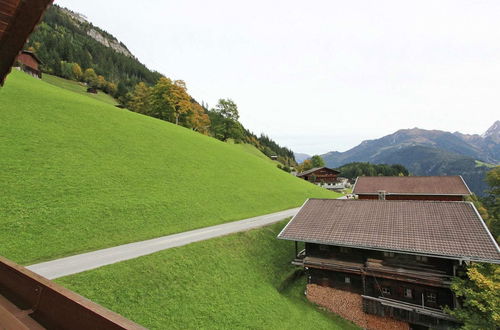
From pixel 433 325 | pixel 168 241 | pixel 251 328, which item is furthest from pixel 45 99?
pixel 433 325

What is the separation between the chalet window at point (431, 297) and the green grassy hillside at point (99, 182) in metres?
19.1

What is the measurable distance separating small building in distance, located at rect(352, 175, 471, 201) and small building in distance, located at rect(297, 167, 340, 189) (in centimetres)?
4882

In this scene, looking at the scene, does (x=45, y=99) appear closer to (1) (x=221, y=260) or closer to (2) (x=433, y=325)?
(1) (x=221, y=260)

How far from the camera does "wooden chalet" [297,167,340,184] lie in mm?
97625

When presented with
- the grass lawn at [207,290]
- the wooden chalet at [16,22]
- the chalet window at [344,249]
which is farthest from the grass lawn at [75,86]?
the wooden chalet at [16,22]

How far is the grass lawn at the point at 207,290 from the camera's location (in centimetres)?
1402

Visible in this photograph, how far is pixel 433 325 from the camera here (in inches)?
667

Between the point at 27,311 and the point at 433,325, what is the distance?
72.9ft

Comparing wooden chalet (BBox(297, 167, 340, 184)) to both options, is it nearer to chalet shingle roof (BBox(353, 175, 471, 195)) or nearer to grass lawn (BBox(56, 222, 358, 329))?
chalet shingle roof (BBox(353, 175, 471, 195))

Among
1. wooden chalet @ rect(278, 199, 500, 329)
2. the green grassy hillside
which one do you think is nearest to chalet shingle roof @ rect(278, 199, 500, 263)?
wooden chalet @ rect(278, 199, 500, 329)

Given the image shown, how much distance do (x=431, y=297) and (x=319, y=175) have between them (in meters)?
82.4

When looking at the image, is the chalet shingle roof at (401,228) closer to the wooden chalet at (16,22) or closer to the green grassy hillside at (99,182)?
the green grassy hillside at (99,182)

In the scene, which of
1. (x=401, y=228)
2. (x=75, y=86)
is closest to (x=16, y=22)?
(x=401, y=228)

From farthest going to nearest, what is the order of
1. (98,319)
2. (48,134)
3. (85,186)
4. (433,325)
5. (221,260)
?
(48,134) < (85,186) < (221,260) < (433,325) < (98,319)
